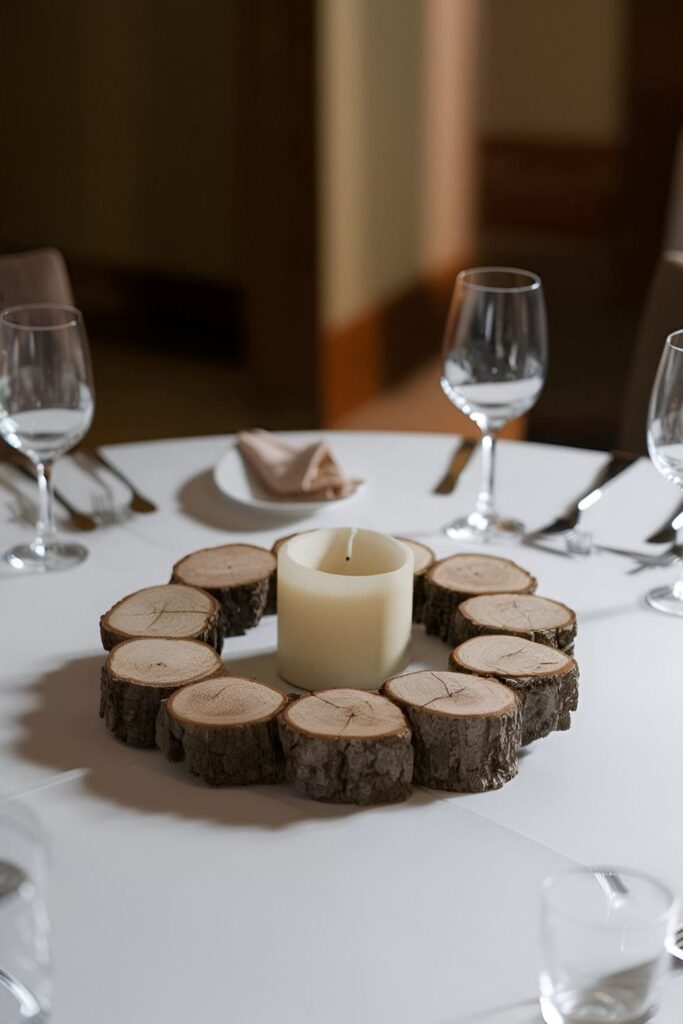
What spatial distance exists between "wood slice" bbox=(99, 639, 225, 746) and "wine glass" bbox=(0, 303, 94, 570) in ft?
1.04

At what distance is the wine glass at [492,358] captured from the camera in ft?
4.70

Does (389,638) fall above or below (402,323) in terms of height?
above

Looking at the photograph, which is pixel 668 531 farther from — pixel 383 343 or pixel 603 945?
pixel 383 343

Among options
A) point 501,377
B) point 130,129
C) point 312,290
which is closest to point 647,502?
point 501,377

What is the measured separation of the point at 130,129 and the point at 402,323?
1.27m

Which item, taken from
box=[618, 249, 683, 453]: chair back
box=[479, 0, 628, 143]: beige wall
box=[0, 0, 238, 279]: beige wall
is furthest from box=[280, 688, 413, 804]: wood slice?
box=[0, 0, 238, 279]: beige wall

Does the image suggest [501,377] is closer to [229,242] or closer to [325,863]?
[325,863]

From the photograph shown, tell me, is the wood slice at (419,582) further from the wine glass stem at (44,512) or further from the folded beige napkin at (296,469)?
the wine glass stem at (44,512)

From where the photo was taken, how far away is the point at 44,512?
1.38 meters

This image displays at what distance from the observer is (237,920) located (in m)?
0.80

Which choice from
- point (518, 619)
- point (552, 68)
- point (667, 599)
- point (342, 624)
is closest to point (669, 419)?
point (667, 599)

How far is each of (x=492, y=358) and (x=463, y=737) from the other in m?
0.60

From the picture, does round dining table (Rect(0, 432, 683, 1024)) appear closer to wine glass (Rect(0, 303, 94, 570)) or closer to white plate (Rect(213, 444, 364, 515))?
wine glass (Rect(0, 303, 94, 570))

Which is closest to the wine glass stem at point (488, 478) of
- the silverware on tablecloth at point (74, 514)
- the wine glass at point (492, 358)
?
the wine glass at point (492, 358)
